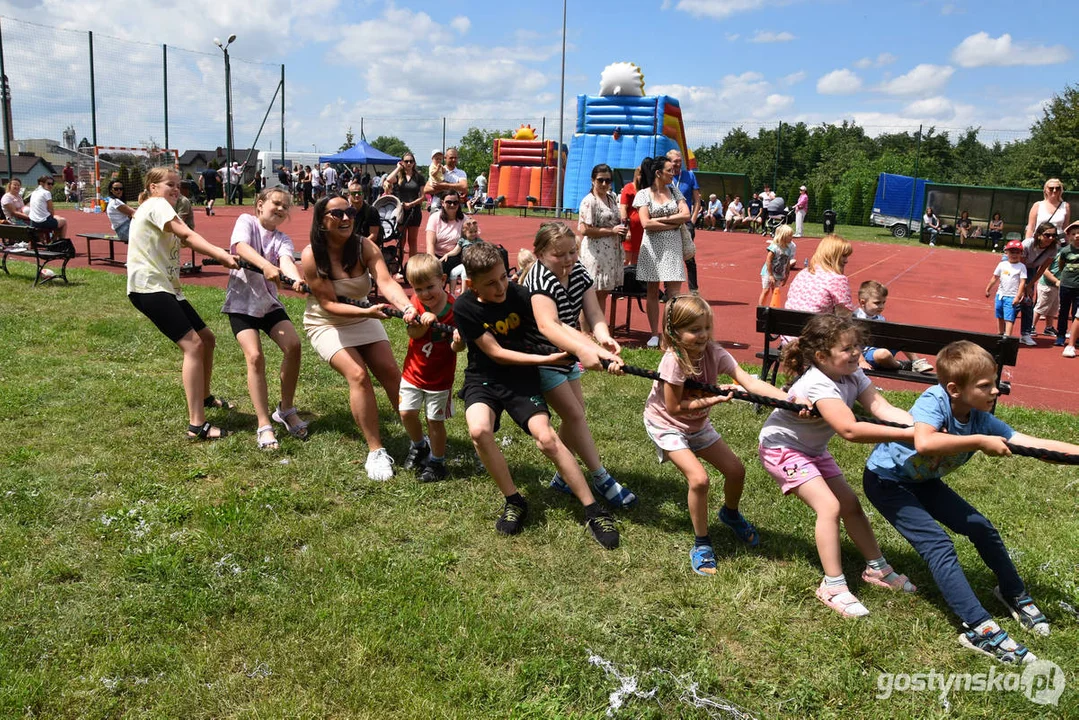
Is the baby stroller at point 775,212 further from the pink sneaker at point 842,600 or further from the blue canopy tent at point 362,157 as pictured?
the pink sneaker at point 842,600

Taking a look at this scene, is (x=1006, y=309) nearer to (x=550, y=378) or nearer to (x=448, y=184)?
(x=448, y=184)

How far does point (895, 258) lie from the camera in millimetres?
20250

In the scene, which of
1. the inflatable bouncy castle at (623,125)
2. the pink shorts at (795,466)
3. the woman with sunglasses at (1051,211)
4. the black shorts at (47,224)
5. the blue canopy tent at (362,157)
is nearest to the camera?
the pink shorts at (795,466)

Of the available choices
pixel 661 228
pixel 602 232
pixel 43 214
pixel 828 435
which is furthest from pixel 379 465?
pixel 43 214

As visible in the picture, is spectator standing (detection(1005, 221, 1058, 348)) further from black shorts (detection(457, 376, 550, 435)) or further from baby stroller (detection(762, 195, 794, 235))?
baby stroller (detection(762, 195, 794, 235))

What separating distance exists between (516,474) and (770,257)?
637 cm

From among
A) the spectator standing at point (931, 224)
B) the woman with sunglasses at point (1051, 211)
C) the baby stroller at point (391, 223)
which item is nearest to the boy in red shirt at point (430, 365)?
the baby stroller at point (391, 223)

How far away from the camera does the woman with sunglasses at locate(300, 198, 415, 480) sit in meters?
4.97

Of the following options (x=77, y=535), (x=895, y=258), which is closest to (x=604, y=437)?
(x=77, y=535)

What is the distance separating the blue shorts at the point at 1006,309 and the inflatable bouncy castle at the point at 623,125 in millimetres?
18180

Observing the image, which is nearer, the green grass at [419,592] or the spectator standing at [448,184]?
the green grass at [419,592]

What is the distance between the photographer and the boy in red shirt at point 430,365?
4809 mm

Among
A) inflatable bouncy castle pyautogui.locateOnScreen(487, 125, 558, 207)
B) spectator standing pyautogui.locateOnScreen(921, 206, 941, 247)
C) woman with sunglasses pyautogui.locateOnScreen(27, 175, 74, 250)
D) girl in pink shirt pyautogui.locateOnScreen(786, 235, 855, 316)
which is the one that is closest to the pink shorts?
girl in pink shirt pyautogui.locateOnScreen(786, 235, 855, 316)

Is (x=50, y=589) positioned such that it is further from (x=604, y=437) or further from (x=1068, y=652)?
(x=1068, y=652)
